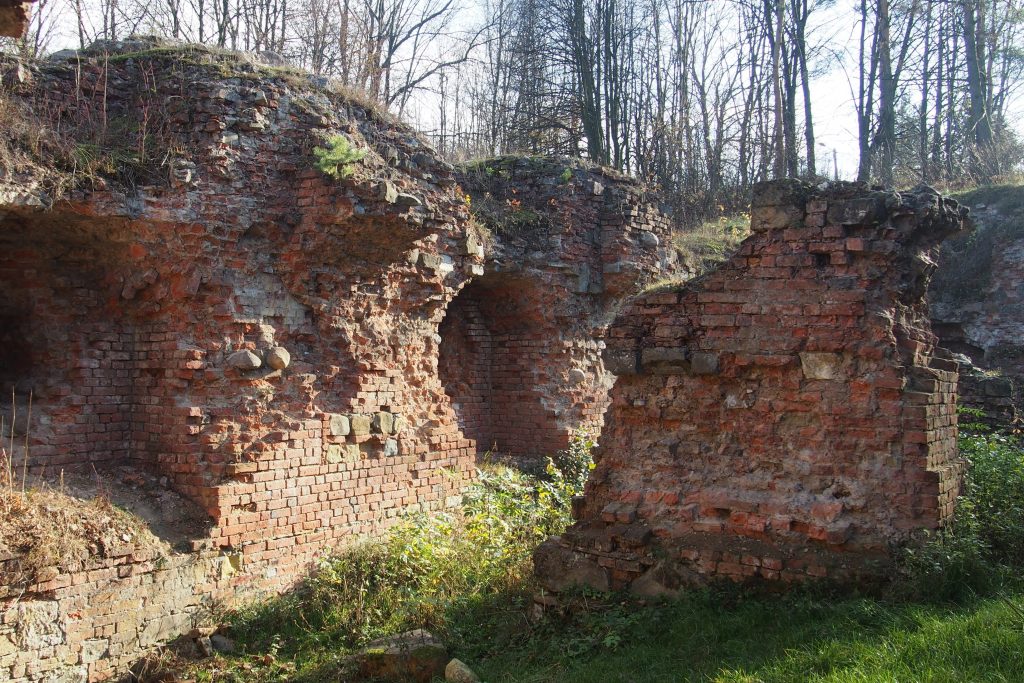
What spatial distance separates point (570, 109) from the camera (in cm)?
1903

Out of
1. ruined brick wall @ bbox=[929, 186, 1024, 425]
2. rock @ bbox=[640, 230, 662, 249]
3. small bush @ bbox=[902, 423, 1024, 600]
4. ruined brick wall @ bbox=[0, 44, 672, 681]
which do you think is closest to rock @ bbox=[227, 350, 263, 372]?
ruined brick wall @ bbox=[0, 44, 672, 681]

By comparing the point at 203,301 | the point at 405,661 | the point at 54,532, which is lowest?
the point at 405,661

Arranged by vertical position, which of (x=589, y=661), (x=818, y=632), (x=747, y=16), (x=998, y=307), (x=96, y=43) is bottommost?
(x=589, y=661)

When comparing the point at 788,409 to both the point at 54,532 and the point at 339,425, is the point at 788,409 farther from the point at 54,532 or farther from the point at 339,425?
the point at 54,532

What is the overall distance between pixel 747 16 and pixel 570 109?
5029 millimetres

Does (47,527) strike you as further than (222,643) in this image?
No

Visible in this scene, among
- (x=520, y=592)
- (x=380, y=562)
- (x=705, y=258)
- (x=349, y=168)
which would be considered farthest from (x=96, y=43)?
(x=705, y=258)

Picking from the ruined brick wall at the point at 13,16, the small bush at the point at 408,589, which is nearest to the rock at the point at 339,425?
the small bush at the point at 408,589

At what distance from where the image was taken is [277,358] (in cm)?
670

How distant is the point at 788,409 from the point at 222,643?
14.2 feet

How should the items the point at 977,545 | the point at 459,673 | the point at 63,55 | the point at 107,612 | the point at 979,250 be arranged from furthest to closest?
the point at 979,250
the point at 63,55
the point at 107,612
the point at 459,673
the point at 977,545

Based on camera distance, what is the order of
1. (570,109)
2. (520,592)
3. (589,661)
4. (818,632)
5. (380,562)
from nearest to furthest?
1. (818,632)
2. (589,661)
3. (520,592)
4. (380,562)
5. (570,109)

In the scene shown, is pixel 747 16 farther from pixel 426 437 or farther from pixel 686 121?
pixel 426 437

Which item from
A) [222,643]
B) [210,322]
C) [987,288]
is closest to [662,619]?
[222,643]
